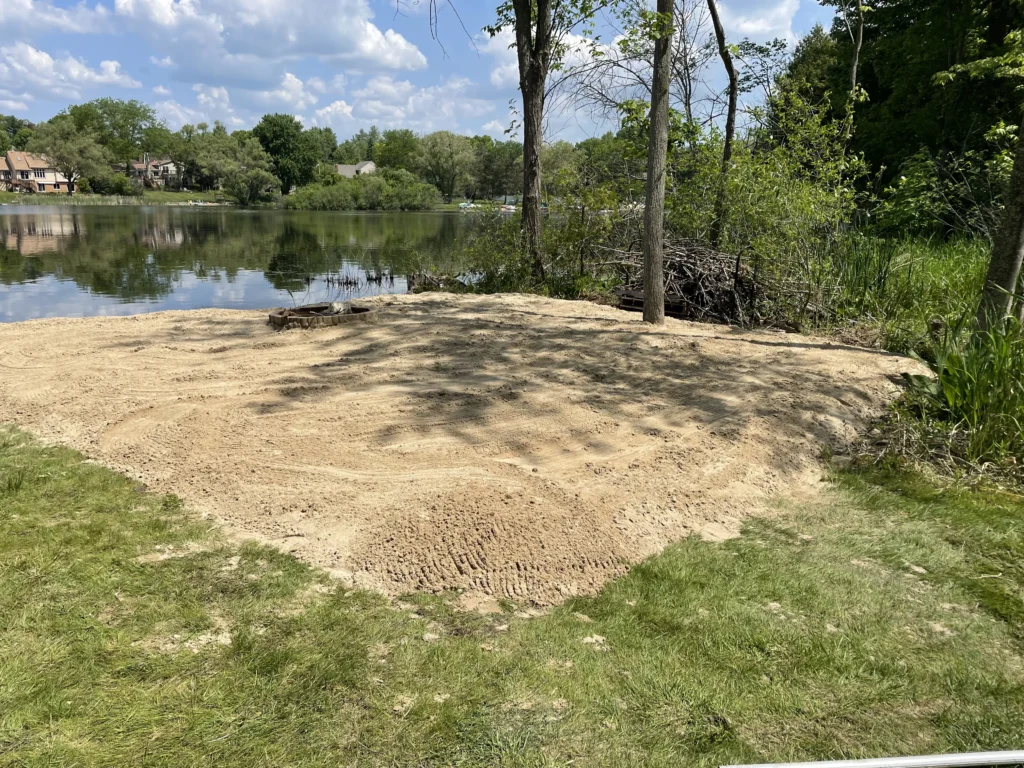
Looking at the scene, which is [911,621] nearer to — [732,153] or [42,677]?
[42,677]

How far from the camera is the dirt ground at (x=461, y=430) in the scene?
3.49 meters

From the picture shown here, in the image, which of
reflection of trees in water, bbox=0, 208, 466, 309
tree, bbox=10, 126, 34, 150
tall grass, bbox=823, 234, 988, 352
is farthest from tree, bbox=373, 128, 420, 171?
tall grass, bbox=823, 234, 988, 352

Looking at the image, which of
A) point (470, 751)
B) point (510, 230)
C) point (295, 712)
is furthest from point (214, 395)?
point (510, 230)

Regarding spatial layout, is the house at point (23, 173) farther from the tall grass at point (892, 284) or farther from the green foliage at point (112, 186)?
the tall grass at point (892, 284)

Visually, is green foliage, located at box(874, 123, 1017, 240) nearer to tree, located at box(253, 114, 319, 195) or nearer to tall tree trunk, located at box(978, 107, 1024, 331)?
tall tree trunk, located at box(978, 107, 1024, 331)

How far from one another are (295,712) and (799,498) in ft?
11.0

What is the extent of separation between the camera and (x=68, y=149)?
77.9 meters

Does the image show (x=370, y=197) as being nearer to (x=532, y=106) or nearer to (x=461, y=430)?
(x=532, y=106)

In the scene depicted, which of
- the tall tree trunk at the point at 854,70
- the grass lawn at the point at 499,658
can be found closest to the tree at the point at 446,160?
the tall tree trunk at the point at 854,70

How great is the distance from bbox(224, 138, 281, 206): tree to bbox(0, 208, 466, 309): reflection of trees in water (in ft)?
132

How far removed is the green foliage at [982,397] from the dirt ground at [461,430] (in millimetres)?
620

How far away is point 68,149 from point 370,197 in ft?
131

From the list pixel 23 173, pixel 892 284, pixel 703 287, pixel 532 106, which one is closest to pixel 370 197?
pixel 532 106

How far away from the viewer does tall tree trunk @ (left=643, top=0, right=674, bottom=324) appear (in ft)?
25.7
